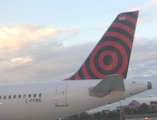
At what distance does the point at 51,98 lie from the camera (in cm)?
1530

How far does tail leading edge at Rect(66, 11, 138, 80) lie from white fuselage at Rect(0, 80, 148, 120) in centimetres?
85

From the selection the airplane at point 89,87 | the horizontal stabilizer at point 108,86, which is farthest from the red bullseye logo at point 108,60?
the horizontal stabilizer at point 108,86

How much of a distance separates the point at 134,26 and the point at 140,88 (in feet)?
12.0

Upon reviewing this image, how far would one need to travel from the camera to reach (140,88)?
1379 centimetres

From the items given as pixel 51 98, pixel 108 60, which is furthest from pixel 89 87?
pixel 51 98

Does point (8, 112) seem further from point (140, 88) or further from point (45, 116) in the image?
point (140, 88)

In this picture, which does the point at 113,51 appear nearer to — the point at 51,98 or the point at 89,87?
the point at 89,87

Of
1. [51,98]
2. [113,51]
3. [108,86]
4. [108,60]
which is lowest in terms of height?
[51,98]

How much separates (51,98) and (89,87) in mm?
2163

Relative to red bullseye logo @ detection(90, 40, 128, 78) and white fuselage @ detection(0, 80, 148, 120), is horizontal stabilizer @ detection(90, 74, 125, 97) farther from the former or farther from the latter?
red bullseye logo @ detection(90, 40, 128, 78)

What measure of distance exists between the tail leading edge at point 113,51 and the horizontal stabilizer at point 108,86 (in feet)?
4.27

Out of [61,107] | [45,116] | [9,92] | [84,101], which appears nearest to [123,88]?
[84,101]

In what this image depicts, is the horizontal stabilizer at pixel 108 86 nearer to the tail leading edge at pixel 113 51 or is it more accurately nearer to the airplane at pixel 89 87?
the airplane at pixel 89 87

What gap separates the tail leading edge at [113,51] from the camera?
49.8 feet
